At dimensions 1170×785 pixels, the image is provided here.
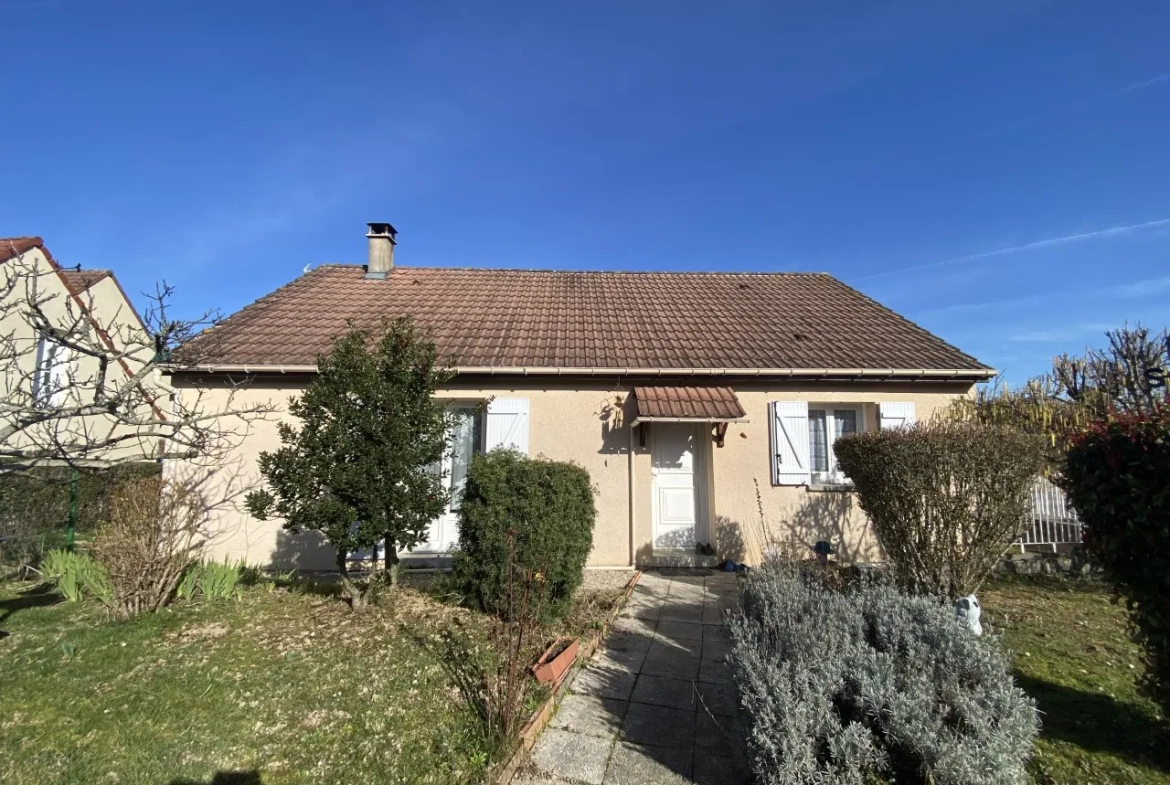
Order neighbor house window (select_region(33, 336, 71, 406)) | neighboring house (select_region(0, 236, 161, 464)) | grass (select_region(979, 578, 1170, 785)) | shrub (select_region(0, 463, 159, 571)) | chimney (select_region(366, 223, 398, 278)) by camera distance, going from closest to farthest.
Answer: grass (select_region(979, 578, 1170, 785)), neighboring house (select_region(0, 236, 161, 464)), neighbor house window (select_region(33, 336, 71, 406)), shrub (select_region(0, 463, 159, 571)), chimney (select_region(366, 223, 398, 278))

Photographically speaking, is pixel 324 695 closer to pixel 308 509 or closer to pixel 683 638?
pixel 308 509

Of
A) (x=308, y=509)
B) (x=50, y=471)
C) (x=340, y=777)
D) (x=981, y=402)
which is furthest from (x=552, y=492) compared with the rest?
(x=50, y=471)

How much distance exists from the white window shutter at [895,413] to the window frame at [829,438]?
14.5 inches

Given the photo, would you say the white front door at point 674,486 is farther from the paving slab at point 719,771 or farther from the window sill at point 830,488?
the paving slab at point 719,771

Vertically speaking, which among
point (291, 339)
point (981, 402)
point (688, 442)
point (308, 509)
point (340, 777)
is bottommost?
point (340, 777)

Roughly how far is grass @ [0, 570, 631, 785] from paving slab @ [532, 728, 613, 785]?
388mm

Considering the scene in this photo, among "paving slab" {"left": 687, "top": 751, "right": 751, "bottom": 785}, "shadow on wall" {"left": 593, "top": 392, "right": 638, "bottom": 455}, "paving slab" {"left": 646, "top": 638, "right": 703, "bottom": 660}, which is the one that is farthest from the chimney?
"paving slab" {"left": 687, "top": 751, "right": 751, "bottom": 785}

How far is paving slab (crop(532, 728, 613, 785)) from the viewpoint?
3236mm

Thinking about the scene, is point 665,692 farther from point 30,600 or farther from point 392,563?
point 30,600

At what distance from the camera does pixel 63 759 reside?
330 cm

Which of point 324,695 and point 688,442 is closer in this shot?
point 324,695

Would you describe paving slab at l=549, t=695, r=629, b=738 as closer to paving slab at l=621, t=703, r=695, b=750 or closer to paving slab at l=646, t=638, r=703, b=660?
paving slab at l=621, t=703, r=695, b=750

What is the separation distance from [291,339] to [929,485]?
31.1 ft

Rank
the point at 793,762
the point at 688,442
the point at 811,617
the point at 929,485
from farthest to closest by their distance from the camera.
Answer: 1. the point at 688,442
2. the point at 929,485
3. the point at 811,617
4. the point at 793,762
